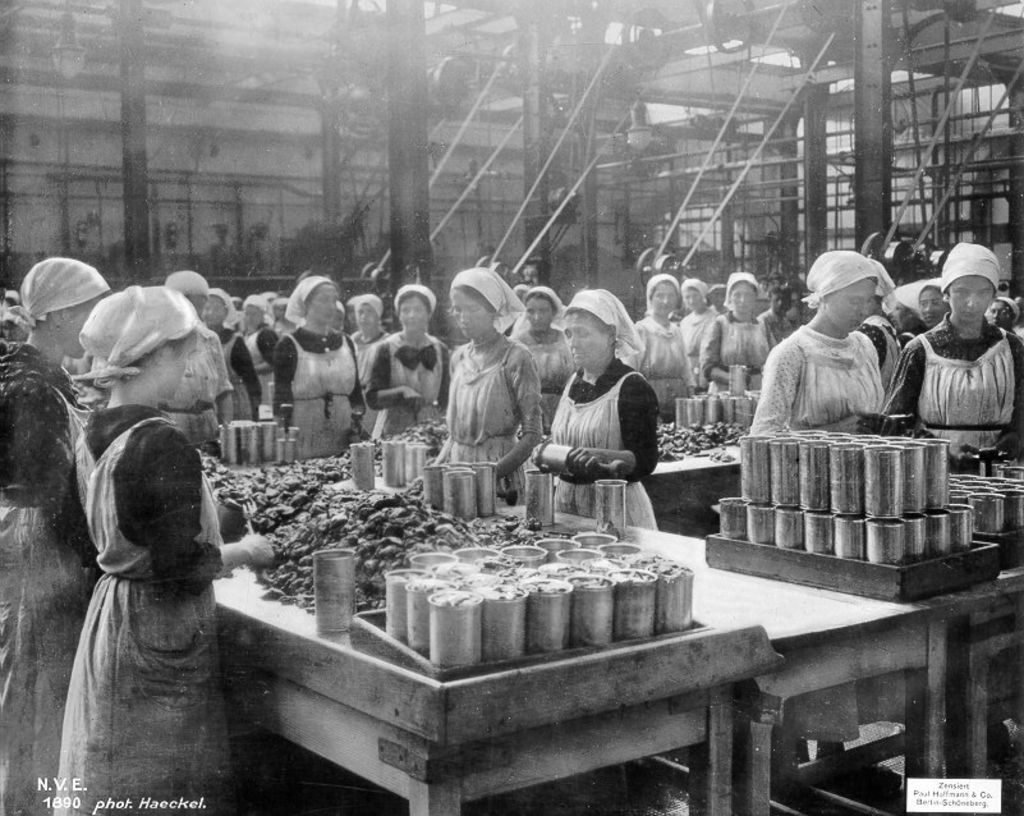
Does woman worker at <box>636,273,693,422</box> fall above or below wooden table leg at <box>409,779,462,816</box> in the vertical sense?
above

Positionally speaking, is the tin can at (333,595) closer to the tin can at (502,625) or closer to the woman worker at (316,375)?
the tin can at (502,625)

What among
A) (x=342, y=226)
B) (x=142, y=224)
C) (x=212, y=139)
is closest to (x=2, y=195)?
(x=212, y=139)

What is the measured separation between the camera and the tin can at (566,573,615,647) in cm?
201

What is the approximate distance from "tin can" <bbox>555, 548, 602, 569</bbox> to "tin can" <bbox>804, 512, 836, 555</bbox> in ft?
2.19

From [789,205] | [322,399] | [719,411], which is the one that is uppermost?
[789,205]

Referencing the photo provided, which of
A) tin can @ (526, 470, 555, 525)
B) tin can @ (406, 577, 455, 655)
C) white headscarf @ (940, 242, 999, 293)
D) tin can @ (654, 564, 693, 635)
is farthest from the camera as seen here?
white headscarf @ (940, 242, 999, 293)

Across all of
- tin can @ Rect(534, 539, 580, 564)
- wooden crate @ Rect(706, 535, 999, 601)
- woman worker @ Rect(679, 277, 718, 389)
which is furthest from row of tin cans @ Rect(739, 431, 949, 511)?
woman worker @ Rect(679, 277, 718, 389)

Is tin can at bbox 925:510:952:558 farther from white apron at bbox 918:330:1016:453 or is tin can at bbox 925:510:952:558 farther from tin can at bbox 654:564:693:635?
white apron at bbox 918:330:1016:453

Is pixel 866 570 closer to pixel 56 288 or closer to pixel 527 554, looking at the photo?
pixel 527 554

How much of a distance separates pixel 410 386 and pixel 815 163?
7336mm

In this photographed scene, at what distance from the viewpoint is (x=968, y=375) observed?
421 centimetres

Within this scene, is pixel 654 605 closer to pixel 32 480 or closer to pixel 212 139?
pixel 32 480

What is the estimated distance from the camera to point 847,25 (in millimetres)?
8945

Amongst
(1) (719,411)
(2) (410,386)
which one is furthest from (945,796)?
(2) (410,386)
